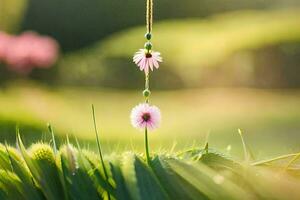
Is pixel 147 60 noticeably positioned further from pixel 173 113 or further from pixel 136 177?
pixel 173 113

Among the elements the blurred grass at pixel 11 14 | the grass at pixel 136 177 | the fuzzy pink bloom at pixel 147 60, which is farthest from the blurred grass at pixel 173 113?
the grass at pixel 136 177

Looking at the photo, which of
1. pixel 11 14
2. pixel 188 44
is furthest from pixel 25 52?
pixel 11 14

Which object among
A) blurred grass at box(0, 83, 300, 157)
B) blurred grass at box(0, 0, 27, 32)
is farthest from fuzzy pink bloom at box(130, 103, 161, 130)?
blurred grass at box(0, 0, 27, 32)

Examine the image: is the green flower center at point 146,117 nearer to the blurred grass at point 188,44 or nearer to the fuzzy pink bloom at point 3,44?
the fuzzy pink bloom at point 3,44

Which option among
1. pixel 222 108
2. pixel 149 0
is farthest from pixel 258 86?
pixel 149 0

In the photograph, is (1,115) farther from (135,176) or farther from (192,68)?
(135,176)

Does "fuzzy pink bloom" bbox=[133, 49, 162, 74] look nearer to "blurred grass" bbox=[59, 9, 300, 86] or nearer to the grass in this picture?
the grass

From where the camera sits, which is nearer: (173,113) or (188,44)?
(173,113)
